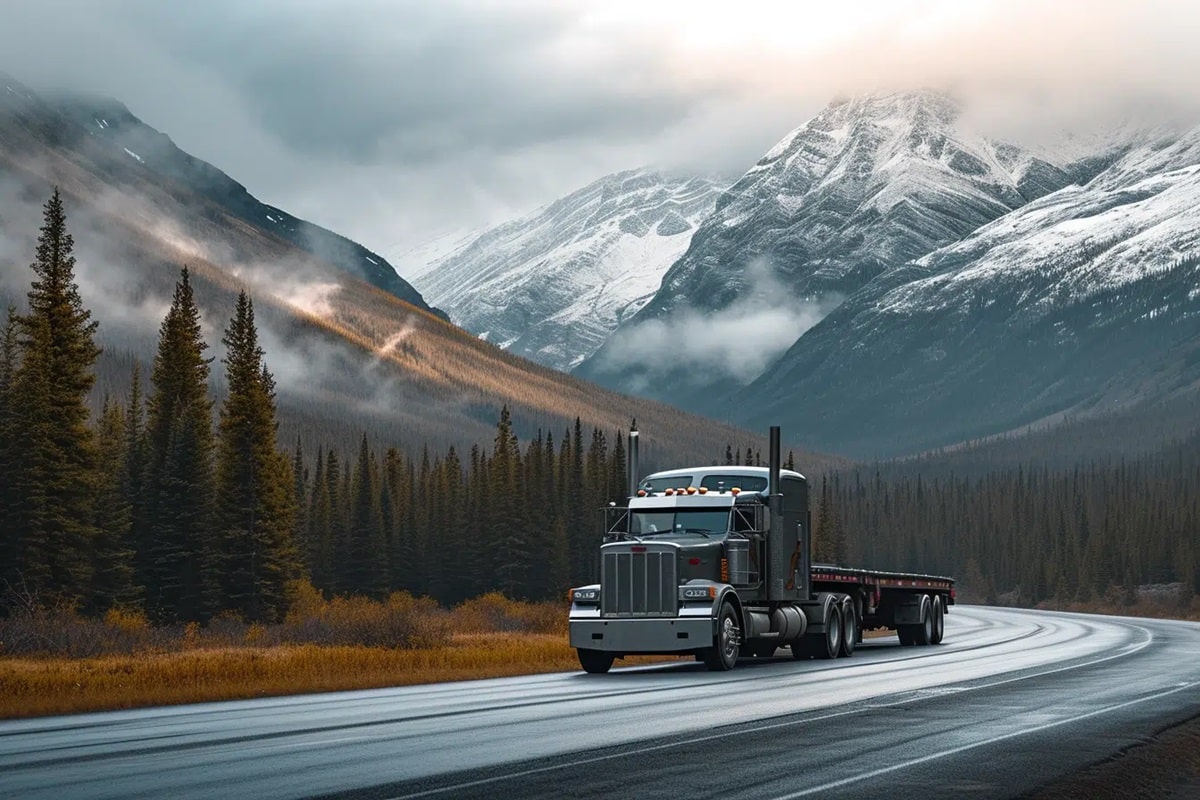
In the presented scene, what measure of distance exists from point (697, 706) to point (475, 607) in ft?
220

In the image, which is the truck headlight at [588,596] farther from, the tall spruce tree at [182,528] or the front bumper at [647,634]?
the tall spruce tree at [182,528]

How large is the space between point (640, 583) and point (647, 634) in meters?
1.06

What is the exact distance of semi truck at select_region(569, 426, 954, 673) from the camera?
34188 mm

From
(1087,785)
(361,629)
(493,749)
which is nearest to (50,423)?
(361,629)

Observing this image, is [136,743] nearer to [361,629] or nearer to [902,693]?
[902,693]

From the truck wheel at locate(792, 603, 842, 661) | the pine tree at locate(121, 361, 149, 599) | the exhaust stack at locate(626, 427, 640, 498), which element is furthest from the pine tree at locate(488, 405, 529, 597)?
the exhaust stack at locate(626, 427, 640, 498)

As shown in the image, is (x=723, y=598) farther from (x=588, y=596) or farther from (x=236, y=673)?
(x=236, y=673)

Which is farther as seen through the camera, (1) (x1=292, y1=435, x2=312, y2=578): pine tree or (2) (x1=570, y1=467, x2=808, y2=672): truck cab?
(1) (x1=292, y1=435, x2=312, y2=578): pine tree

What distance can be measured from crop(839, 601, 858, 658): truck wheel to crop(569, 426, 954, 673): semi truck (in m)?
0.04

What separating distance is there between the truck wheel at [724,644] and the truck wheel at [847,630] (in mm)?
6217

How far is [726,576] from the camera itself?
35.2 meters

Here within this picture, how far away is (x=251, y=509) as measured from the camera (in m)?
73.3

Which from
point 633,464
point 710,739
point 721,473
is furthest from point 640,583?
point 710,739

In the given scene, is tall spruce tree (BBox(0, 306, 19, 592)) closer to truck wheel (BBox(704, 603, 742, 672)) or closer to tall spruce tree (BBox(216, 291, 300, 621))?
tall spruce tree (BBox(216, 291, 300, 621))
